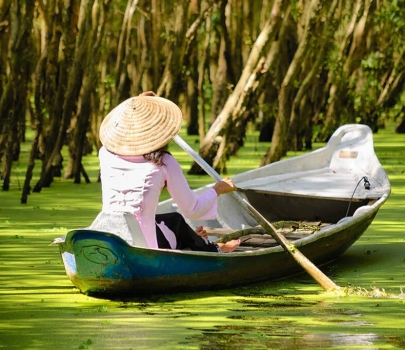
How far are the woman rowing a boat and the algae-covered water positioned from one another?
521 mm

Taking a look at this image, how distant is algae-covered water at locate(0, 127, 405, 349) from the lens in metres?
6.42

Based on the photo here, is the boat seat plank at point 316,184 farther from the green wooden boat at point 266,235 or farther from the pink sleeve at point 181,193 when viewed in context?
the pink sleeve at point 181,193

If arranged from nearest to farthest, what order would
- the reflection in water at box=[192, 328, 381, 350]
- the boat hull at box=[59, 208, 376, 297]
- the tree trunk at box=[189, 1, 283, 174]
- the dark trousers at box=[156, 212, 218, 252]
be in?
the reflection in water at box=[192, 328, 381, 350] → the boat hull at box=[59, 208, 376, 297] → the dark trousers at box=[156, 212, 218, 252] → the tree trunk at box=[189, 1, 283, 174]

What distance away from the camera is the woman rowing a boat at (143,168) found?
770cm

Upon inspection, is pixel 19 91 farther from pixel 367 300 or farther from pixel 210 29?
pixel 367 300

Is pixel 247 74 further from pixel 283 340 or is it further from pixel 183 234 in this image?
pixel 283 340

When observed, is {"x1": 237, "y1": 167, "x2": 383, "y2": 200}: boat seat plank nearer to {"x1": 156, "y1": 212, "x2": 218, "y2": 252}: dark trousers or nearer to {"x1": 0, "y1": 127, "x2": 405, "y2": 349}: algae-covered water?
{"x1": 0, "y1": 127, "x2": 405, "y2": 349}: algae-covered water

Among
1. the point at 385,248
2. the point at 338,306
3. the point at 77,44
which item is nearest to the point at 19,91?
the point at 77,44

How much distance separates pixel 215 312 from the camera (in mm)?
7270

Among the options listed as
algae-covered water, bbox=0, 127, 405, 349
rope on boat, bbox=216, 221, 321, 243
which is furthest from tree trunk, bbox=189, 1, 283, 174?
rope on boat, bbox=216, 221, 321, 243

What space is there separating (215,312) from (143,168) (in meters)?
1.03

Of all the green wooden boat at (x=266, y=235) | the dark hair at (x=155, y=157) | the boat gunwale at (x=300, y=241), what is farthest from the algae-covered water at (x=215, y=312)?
the dark hair at (x=155, y=157)

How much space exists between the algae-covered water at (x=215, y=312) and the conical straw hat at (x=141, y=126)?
3.04 ft

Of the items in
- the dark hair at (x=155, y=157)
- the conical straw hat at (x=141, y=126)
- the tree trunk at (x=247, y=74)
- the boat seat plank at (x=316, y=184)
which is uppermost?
the conical straw hat at (x=141, y=126)
